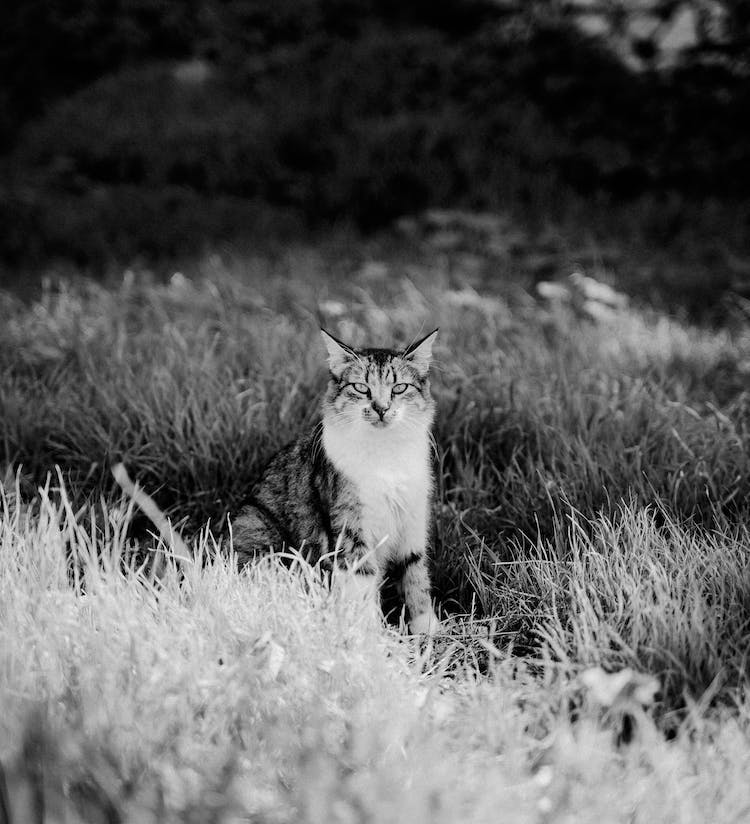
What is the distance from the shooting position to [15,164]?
7.81m

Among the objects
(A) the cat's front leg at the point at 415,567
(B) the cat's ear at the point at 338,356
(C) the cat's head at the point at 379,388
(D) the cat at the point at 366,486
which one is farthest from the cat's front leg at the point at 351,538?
(B) the cat's ear at the point at 338,356

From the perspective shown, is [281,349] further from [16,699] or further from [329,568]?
[16,699]

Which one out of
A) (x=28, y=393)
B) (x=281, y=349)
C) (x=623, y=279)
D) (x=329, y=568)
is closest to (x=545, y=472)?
(x=329, y=568)

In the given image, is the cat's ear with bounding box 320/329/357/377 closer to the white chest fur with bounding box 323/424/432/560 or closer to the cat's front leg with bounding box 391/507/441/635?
the white chest fur with bounding box 323/424/432/560

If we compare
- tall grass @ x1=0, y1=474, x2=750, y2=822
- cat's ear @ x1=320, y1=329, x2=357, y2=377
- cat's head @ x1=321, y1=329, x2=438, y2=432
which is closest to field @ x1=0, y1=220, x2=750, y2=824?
tall grass @ x1=0, y1=474, x2=750, y2=822

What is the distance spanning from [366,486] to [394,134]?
586cm

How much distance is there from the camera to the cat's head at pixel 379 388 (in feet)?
8.19

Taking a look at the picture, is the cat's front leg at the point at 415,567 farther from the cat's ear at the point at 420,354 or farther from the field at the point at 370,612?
the cat's ear at the point at 420,354

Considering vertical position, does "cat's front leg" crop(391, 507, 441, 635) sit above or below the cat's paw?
above

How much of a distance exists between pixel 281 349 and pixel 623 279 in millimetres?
2703

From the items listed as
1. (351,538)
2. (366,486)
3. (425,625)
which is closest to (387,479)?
(366,486)

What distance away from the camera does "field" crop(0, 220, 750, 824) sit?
1.54 m

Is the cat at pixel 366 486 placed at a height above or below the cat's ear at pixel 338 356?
below

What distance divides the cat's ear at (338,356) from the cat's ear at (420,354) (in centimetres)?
19
